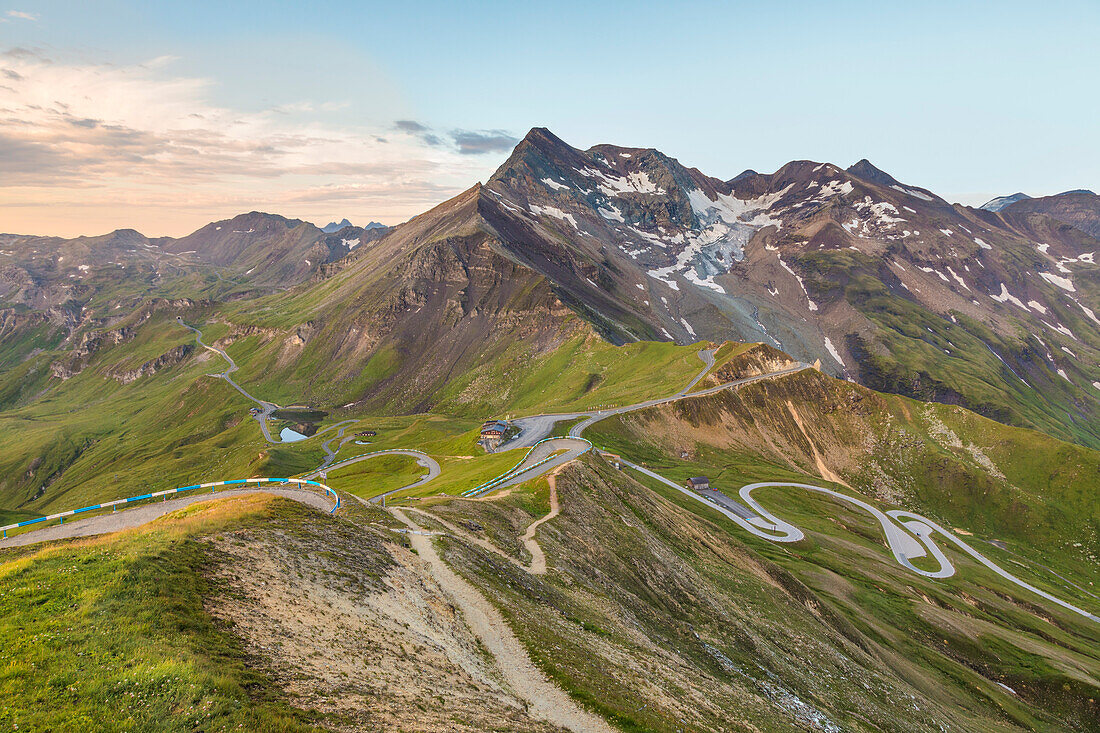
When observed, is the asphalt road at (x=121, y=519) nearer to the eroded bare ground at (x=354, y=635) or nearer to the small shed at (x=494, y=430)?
the eroded bare ground at (x=354, y=635)

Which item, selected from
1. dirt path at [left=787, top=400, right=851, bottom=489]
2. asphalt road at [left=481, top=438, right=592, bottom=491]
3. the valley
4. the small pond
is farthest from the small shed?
the small pond

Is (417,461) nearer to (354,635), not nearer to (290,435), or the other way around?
(354,635)

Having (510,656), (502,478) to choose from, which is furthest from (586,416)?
(510,656)

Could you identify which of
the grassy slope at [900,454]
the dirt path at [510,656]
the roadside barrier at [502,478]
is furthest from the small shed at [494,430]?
the dirt path at [510,656]

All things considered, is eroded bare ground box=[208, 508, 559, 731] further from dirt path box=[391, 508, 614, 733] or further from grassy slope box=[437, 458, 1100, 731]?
grassy slope box=[437, 458, 1100, 731]

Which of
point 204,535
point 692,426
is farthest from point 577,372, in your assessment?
point 204,535
